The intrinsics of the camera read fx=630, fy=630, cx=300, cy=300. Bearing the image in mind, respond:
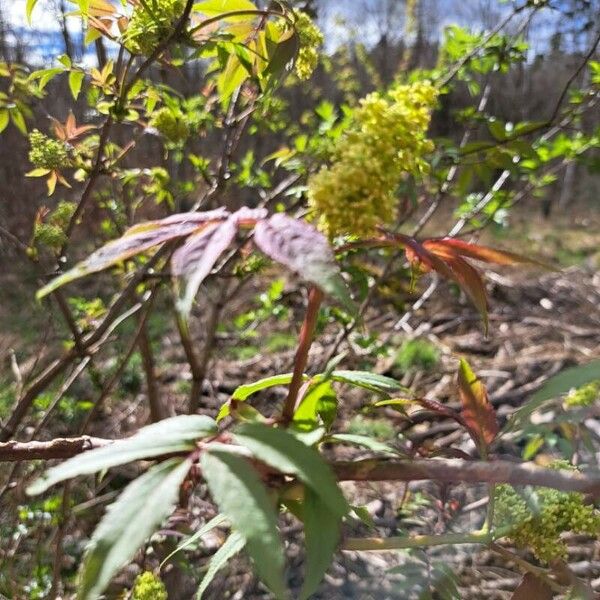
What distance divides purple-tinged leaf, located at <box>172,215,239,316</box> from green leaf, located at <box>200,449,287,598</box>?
12cm

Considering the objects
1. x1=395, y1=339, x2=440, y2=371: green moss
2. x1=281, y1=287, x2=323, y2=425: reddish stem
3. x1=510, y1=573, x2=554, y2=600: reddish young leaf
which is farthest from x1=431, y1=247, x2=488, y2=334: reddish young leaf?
x1=395, y1=339, x2=440, y2=371: green moss

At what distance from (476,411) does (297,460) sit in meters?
0.36

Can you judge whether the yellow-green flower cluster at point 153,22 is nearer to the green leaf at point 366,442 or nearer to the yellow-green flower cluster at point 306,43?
the yellow-green flower cluster at point 306,43

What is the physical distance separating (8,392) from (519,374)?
2.40 metres

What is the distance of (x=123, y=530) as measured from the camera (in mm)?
438

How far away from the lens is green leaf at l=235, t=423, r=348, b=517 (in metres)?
0.47

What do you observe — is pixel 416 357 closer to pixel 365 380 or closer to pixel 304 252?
pixel 365 380

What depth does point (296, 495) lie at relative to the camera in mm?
586

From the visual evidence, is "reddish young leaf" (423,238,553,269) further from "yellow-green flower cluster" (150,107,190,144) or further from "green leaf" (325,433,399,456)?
"yellow-green flower cluster" (150,107,190,144)

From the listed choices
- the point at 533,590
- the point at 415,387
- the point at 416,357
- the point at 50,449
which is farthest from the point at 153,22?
the point at 416,357

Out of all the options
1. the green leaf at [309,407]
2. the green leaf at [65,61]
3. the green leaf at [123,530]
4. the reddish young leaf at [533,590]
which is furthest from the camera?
the green leaf at [65,61]

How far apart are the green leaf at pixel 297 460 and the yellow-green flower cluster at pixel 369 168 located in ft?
0.58

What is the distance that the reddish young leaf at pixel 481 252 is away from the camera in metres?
0.58

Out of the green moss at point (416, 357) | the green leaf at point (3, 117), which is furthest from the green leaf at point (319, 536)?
the green moss at point (416, 357)
